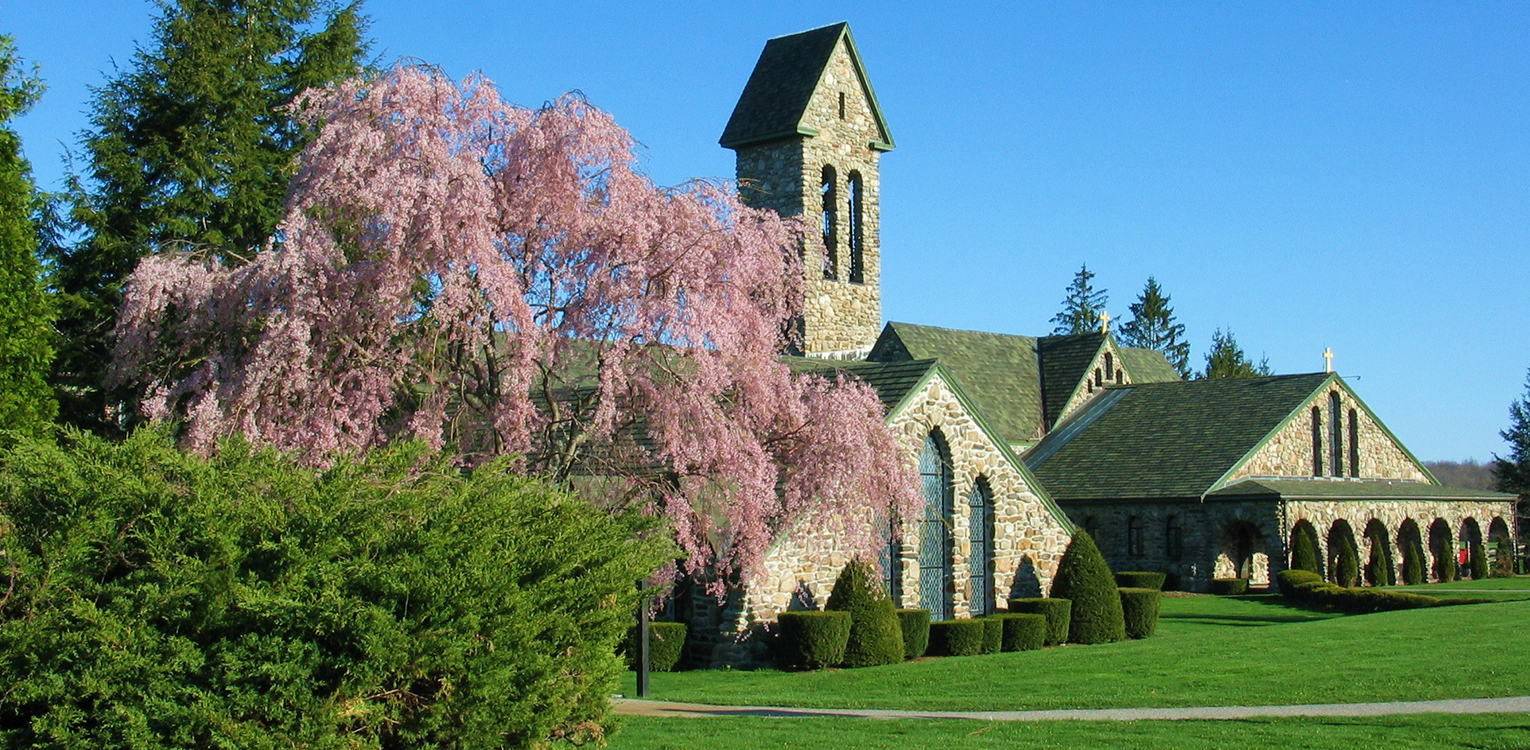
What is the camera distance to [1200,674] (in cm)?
1848

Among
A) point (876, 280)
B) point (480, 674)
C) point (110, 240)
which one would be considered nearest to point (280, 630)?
point (480, 674)

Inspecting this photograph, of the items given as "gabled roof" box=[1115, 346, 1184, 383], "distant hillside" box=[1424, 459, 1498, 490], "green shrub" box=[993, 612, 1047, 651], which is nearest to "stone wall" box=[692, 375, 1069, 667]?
"green shrub" box=[993, 612, 1047, 651]

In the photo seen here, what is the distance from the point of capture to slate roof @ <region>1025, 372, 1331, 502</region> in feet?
132

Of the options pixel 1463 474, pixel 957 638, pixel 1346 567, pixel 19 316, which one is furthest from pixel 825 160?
pixel 1463 474

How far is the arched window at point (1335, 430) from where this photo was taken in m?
43.8

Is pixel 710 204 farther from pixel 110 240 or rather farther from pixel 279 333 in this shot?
pixel 110 240

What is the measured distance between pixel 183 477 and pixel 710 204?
984 cm

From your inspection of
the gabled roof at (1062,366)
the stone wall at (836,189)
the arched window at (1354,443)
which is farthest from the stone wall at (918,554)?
the gabled roof at (1062,366)

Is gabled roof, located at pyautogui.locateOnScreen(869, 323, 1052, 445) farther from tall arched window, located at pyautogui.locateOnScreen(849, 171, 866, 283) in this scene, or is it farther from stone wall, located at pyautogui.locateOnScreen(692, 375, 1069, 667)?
stone wall, located at pyautogui.locateOnScreen(692, 375, 1069, 667)

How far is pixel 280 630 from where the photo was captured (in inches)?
347

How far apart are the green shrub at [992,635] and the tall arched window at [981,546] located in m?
2.04

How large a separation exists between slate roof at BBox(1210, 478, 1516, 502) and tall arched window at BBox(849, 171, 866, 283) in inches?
449

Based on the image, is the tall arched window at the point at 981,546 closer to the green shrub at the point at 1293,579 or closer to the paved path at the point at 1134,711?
the paved path at the point at 1134,711

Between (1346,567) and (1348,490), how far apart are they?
3.35 metres
